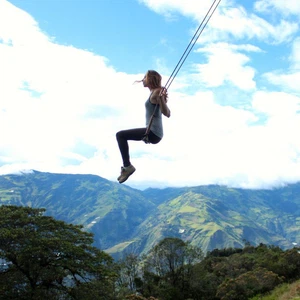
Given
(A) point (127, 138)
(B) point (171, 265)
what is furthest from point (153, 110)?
(B) point (171, 265)

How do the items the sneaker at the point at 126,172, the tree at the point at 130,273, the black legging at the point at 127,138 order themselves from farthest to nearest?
the tree at the point at 130,273
the sneaker at the point at 126,172
the black legging at the point at 127,138

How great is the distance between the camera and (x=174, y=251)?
2308 inches

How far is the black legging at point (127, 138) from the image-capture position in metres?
6.66

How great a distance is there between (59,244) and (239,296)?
22846 mm

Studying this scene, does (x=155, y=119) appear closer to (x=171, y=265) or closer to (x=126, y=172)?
(x=126, y=172)

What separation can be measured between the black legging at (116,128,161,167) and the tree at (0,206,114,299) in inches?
792

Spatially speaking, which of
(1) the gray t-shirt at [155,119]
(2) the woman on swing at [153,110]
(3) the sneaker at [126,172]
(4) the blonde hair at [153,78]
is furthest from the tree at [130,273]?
(4) the blonde hair at [153,78]

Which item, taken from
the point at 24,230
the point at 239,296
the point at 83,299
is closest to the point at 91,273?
the point at 83,299

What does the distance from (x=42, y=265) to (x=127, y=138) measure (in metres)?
22.2

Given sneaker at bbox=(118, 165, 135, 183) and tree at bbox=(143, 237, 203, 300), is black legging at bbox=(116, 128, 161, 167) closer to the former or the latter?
sneaker at bbox=(118, 165, 135, 183)

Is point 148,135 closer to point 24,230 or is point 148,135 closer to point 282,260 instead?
point 24,230

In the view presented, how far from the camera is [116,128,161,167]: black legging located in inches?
262

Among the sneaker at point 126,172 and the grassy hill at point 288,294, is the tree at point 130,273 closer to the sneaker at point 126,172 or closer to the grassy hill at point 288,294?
the grassy hill at point 288,294

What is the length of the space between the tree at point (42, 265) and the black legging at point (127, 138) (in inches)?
792
